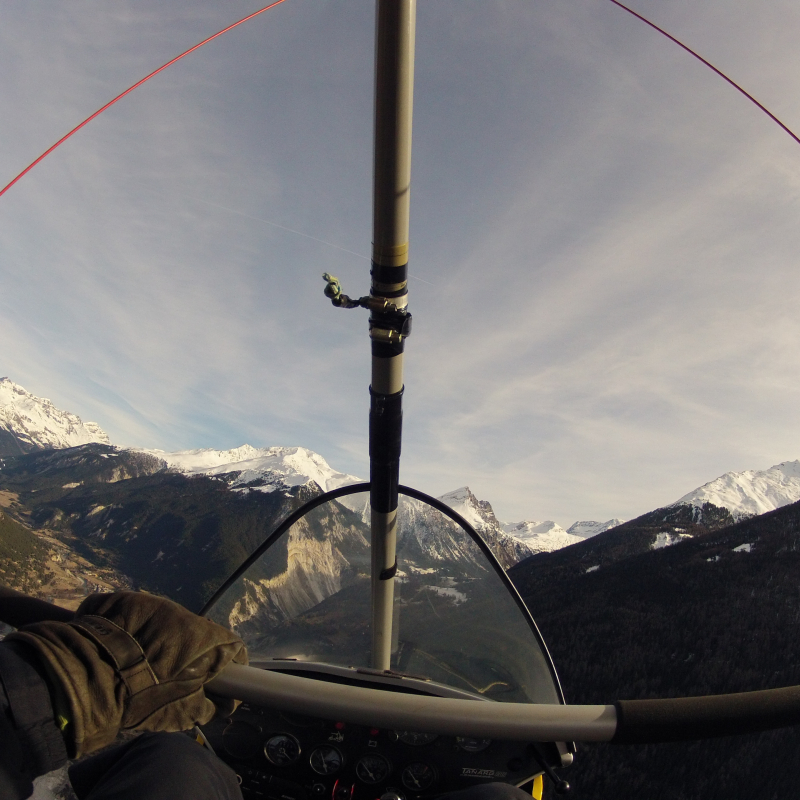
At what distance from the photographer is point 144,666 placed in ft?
5.65

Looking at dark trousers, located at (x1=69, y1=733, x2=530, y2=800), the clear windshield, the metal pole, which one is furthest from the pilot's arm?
the clear windshield

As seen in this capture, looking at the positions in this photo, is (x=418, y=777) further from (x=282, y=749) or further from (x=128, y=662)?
(x=128, y=662)

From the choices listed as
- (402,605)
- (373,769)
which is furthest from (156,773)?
(402,605)

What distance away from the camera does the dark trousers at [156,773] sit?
1.82m

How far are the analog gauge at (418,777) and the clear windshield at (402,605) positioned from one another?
1.10m

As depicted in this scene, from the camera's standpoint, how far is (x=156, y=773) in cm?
192

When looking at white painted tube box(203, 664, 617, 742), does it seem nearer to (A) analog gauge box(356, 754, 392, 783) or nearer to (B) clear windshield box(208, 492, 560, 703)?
(A) analog gauge box(356, 754, 392, 783)

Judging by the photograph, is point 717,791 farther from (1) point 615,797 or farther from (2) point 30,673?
(2) point 30,673

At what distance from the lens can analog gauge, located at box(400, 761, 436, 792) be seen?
3.57m

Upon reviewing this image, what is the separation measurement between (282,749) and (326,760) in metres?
0.34

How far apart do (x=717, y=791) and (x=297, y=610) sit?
137204 mm

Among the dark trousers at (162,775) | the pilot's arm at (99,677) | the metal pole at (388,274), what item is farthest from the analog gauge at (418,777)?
the pilot's arm at (99,677)

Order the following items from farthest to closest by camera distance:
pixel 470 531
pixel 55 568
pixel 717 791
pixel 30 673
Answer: pixel 55 568
pixel 717 791
pixel 470 531
pixel 30 673

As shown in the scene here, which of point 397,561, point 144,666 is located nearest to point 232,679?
point 144,666
